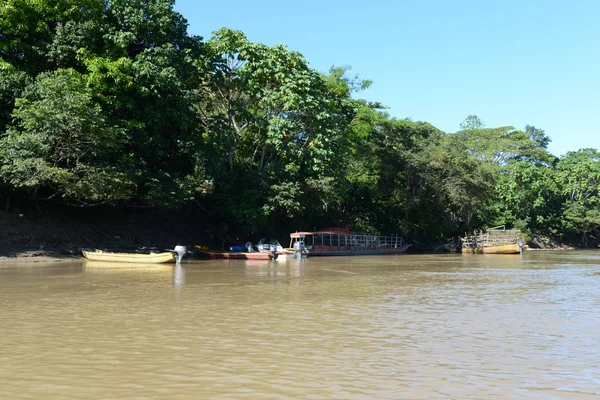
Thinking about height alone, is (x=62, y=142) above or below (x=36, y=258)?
above

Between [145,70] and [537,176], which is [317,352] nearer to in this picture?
[145,70]

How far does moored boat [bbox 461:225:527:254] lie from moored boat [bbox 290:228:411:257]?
6.54 m

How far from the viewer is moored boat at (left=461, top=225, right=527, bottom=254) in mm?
43281

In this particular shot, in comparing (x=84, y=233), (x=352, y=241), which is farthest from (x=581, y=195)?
(x=84, y=233)

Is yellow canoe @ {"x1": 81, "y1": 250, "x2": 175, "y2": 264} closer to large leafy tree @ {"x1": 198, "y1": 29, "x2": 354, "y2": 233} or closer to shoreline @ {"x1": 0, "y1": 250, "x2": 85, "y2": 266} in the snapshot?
shoreline @ {"x1": 0, "y1": 250, "x2": 85, "y2": 266}

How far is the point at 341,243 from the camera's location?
133 feet

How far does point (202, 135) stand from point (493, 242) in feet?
87.3

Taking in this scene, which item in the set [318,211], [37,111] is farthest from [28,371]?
[318,211]

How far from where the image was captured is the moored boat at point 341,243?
3815 centimetres

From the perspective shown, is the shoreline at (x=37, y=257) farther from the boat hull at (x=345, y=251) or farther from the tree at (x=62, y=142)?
the boat hull at (x=345, y=251)

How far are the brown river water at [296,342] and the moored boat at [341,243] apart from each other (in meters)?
22.7

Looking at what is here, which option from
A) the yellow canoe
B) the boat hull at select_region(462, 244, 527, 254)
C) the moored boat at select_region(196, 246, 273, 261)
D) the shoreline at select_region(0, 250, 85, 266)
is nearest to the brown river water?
the yellow canoe

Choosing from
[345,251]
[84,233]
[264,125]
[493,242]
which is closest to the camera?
[84,233]

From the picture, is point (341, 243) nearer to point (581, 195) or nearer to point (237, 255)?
point (237, 255)
